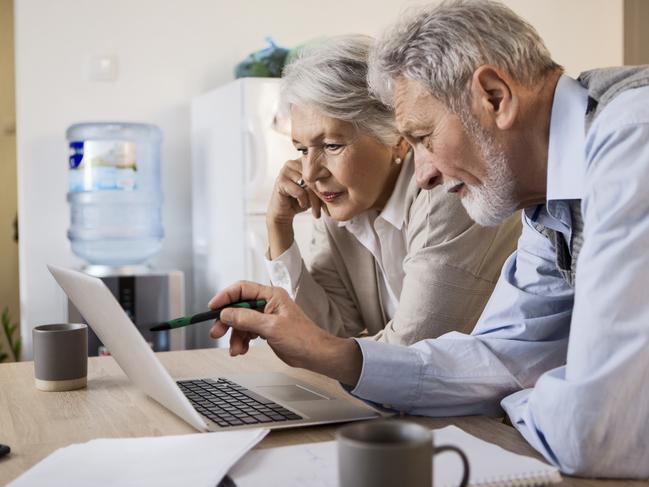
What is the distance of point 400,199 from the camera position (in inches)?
71.0

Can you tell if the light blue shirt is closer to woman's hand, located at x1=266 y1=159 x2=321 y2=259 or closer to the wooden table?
the wooden table

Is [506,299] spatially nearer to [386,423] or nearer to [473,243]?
[473,243]

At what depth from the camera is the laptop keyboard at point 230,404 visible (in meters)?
1.11

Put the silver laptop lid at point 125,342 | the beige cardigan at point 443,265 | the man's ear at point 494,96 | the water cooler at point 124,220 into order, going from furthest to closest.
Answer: the water cooler at point 124,220 → the beige cardigan at point 443,265 → the man's ear at point 494,96 → the silver laptop lid at point 125,342

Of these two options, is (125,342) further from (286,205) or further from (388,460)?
(286,205)

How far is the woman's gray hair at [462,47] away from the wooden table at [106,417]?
462 mm

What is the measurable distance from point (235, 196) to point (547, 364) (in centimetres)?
221

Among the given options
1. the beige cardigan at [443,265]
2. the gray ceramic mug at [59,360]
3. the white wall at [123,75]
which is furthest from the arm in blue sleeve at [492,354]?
the white wall at [123,75]

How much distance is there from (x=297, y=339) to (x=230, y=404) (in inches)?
5.2

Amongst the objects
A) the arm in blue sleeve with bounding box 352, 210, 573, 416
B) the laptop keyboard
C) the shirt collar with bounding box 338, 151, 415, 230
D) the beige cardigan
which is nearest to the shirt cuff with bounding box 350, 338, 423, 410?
the arm in blue sleeve with bounding box 352, 210, 573, 416

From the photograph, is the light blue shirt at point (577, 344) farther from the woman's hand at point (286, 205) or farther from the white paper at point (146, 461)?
the woman's hand at point (286, 205)

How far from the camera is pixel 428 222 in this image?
5.31 feet

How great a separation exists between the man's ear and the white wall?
→ 95.4 inches

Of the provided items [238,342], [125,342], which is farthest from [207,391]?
[125,342]
